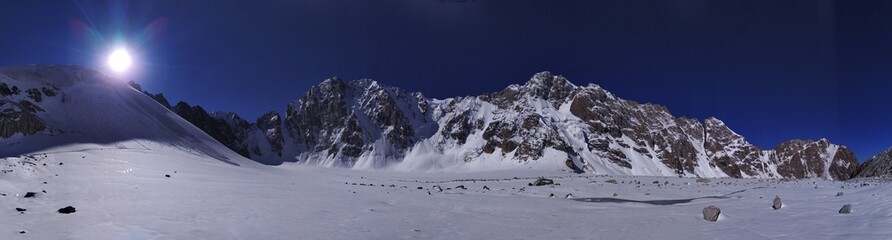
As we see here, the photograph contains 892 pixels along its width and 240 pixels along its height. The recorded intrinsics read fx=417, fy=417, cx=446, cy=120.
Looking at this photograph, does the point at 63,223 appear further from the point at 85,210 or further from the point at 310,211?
the point at 310,211

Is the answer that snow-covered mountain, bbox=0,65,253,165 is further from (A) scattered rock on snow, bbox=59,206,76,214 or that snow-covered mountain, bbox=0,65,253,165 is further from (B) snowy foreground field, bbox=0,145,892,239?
(A) scattered rock on snow, bbox=59,206,76,214

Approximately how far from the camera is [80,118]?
247 feet

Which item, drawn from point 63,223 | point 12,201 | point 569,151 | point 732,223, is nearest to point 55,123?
point 12,201

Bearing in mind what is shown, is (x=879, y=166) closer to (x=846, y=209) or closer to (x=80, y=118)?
(x=846, y=209)

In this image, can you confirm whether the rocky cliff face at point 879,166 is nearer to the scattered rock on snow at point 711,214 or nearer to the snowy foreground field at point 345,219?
the snowy foreground field at point 345,219

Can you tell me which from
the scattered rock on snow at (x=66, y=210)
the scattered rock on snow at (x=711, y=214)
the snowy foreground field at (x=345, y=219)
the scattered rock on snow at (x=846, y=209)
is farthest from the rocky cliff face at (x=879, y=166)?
the scattered rock on snow at (x=66, y=210)

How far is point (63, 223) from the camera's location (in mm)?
10414

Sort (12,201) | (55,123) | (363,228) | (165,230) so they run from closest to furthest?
(165,230) < (363,228) < (12,201) < (55,123)

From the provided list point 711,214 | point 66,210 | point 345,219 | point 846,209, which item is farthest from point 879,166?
point 66,210

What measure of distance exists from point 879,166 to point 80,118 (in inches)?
4698

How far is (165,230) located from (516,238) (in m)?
8.83

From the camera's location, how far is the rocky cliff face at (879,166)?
4556 centimetres

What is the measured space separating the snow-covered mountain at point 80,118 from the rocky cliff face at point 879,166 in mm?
85773

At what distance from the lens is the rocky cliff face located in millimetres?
45562
